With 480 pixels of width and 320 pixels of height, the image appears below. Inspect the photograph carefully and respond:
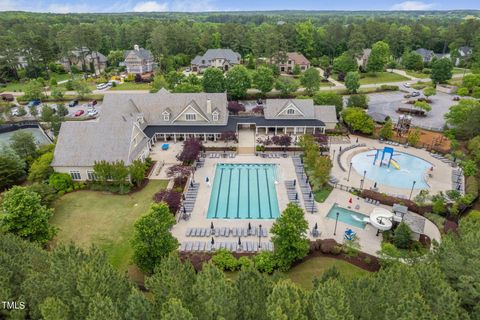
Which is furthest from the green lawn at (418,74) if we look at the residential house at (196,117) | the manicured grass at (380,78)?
the residential house at (196,117)

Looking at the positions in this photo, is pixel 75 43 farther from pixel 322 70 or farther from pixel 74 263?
pixel 74 263

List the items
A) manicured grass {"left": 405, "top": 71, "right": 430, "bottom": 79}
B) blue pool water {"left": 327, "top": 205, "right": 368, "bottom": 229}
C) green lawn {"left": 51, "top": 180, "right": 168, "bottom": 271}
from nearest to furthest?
green lawn {"left": 51, "top": 180, "right": 168, "bottom": 271}
blue pool water {"left": 327, "top": 205, "right": 368, "bottom": 229}
manicured grass {"left": 405, "top": 71, "right": 430, "bottom": 79}

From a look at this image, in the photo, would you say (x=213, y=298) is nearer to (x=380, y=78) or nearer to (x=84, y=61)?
(x=380, y=78)

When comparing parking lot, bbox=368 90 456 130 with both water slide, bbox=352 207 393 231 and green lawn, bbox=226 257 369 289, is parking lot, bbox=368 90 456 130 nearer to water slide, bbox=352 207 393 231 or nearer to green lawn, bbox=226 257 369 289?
water slide, bbox=352 207 393 231

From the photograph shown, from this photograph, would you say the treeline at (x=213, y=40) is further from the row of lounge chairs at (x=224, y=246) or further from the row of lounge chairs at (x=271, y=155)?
the row of lounge chairs at (x=224, y=246)

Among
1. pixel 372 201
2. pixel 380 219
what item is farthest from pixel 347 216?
pixel 372 201

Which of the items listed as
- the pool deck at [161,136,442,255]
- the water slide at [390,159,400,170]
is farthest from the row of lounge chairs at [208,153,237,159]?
the water slide at [390,159,400,170]

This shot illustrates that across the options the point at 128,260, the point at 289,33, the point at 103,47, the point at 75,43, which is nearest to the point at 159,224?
the point at 128,260
